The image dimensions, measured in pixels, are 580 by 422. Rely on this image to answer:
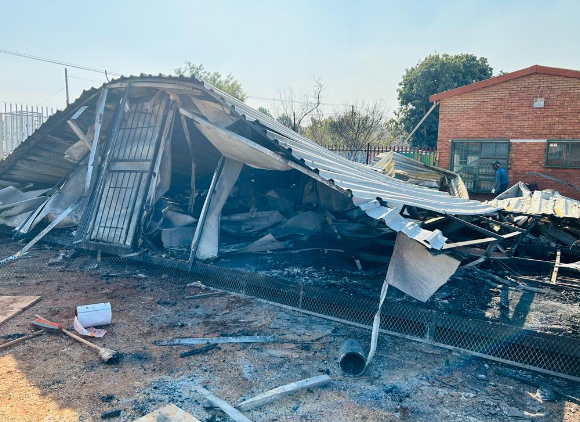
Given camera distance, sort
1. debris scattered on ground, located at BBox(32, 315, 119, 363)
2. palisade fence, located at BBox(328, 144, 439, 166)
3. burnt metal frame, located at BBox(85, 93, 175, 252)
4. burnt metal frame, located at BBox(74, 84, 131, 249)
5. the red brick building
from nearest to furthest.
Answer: debris scattered on ground, located at BBox(32, 315, 119, 363) → burnt metal frame, located at BBox(85, 93, 175, 252) → burnt metal frame, located at BBox(74, 84, 131, 249) → the red brick building → palisade fence, located at BBox(328, 144, 439, 166)

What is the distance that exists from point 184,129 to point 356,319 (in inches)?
183

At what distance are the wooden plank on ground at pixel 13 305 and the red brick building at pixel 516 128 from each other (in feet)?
46.8

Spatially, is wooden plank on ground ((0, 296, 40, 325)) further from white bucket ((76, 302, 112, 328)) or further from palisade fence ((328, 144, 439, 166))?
palisade fence ((328, 144, 439, 166))

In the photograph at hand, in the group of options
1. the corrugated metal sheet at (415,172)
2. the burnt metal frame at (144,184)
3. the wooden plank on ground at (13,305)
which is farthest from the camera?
the corrugated metal sheet at (415,172)

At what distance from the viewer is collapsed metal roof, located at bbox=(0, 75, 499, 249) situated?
4.39 metres

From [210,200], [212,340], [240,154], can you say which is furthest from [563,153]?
[212,340]

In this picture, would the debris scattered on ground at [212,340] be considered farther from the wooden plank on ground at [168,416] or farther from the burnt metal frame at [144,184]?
the burnt metal frame at [144,184]

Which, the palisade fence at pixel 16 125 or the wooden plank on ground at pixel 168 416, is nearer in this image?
the wooden plank on ground at pixel 168 416

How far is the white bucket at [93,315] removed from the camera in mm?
4297

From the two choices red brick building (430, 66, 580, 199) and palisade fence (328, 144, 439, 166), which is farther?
palisade fence (328, 144, 439, 166)

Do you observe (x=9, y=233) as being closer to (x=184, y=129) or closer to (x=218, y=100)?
(x=184, y=129)

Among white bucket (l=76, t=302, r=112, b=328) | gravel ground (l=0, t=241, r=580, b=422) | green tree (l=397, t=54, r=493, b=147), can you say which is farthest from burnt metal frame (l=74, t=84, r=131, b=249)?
green tree (l=397, t=54, r=493, b=147)

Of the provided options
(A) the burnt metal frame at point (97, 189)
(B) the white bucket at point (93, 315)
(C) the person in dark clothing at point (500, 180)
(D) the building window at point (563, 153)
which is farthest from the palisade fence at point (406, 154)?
(B) the white bucket at point (93, 315)

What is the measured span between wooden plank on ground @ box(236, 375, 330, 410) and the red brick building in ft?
43.9
